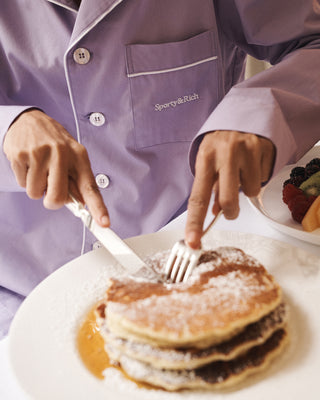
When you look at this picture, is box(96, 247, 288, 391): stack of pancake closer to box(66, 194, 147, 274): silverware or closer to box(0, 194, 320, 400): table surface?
box(66, 194, 147, 274): silverware

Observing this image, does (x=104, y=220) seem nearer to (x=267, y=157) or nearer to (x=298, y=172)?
(x=267, y=157)

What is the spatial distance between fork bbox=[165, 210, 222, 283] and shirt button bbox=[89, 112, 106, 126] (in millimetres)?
624

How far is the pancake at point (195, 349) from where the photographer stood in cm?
75

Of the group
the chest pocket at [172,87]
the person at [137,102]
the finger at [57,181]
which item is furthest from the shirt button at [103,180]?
the finger at [57,181]

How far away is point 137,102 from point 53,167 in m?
0.55

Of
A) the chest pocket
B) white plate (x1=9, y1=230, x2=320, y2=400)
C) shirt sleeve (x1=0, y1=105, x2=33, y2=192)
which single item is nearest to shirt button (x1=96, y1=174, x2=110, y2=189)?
the chest pocket

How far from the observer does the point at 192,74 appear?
5.04 feet

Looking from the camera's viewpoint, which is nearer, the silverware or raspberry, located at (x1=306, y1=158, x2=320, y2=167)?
the silverware

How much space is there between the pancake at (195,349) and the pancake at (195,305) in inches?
0.4

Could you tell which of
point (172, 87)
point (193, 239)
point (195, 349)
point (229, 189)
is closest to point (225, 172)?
point (229, 189)

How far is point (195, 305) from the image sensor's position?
0.80 meters

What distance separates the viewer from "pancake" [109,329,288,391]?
2.46ft

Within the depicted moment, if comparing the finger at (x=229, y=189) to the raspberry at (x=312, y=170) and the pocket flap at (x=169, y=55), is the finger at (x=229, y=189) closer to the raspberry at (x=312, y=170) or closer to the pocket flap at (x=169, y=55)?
the raspberry at (x=312, y=170)

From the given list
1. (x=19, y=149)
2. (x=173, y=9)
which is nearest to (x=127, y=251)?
(x=19, y=149)
